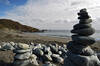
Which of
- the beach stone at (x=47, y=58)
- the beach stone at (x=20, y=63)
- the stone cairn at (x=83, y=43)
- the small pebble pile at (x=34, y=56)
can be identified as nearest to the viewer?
the stone cairn at (x=83, y=43)

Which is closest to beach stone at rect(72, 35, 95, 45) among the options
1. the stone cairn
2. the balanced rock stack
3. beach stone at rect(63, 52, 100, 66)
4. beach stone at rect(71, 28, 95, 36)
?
the stone cairn

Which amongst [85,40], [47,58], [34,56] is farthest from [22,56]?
[85,40]

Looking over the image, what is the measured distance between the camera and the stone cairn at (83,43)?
692cm

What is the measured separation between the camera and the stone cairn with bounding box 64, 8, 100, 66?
6922 millimetres

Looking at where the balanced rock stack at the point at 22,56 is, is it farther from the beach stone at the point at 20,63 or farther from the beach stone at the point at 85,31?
the beach stone at the point at 85,31

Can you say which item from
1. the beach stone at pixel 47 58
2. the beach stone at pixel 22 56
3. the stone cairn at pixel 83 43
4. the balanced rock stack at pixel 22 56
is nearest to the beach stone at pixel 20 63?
the balanced rock stack at pixel 22 56

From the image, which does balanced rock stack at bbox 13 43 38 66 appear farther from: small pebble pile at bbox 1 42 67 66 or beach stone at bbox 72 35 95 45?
beach stone at bbox 72 35 95 45

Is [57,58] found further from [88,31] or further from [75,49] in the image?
[88,31]

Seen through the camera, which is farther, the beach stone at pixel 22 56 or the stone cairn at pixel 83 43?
the beach stone at pixel 22 56

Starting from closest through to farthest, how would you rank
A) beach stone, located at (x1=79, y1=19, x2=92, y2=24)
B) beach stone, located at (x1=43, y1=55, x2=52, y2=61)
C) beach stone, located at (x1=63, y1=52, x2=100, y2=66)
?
1. beach stone, located at (x1=63, y1=52, x2=100, y2=66)
2. beach stone, located at (x1=79, y1=19, x2=92, y2=24)
3. beach stone, located at (x1=43, y1=55, x2=52, y2=61)

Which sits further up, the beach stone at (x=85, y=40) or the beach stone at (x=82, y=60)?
the beach stone at (x=85, y=40)

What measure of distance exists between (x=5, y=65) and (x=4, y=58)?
835 millimetres

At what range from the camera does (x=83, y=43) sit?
23.5ft

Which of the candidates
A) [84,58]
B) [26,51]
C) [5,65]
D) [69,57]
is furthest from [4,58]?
[84,58]
